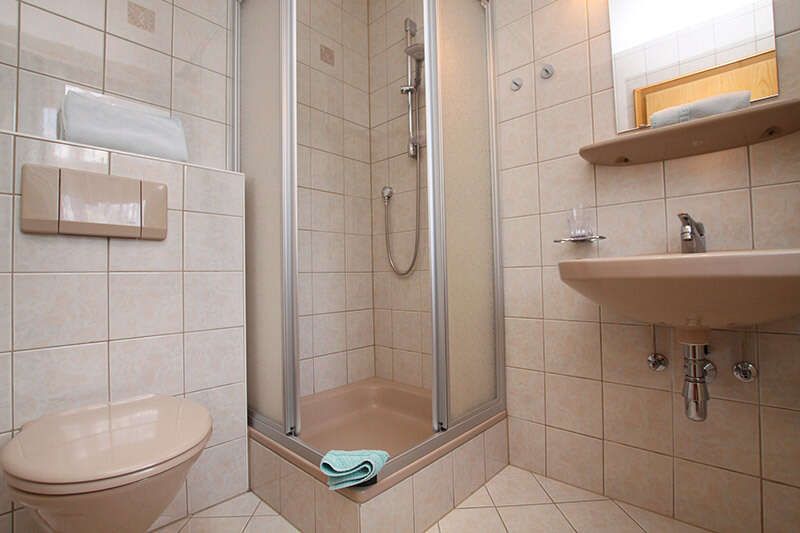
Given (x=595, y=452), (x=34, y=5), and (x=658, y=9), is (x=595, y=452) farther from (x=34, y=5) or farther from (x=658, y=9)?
(x=34, y=5)

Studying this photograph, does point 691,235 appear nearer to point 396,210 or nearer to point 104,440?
point 396,210

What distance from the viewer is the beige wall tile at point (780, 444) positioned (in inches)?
40.3

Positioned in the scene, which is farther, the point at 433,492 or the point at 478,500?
the point at 478,500

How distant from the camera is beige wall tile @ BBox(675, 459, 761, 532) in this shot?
1.08 m

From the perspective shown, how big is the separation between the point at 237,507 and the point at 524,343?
4.01 feet

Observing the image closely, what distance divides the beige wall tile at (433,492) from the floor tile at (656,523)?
1.95 ft

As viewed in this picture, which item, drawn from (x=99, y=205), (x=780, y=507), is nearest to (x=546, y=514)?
(x=780, y=507)

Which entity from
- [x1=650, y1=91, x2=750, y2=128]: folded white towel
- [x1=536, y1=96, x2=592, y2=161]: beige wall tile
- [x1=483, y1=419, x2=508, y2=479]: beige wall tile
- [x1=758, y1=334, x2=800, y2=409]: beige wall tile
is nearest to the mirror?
[x1=650, y1=91, x2=750, y2=128]: folded white towel

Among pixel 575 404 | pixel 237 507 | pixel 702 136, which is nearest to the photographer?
pixel 702 136

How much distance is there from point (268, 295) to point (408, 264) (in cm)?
80

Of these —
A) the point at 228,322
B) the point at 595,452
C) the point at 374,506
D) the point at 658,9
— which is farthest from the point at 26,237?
the point at 658,9

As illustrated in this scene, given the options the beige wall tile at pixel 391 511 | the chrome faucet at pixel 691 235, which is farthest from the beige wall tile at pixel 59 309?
the chrome faucet at pixel 691 235

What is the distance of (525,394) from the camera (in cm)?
152

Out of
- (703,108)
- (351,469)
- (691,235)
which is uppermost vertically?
(703,108)
